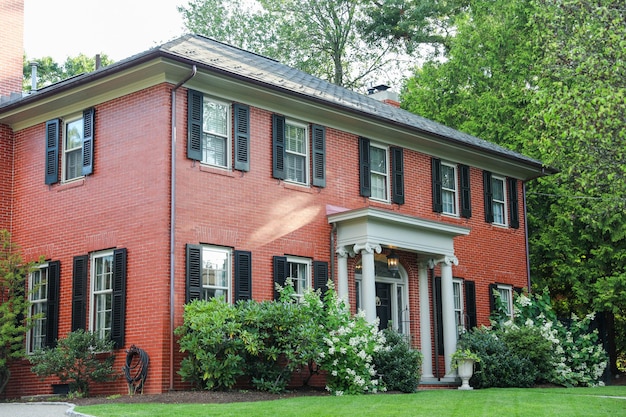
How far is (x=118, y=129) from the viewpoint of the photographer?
18.0 metres

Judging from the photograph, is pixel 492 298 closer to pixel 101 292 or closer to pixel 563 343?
pixel 563 343

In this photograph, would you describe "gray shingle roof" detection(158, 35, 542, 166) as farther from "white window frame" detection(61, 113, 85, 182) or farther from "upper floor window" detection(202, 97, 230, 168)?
"white window frame" detection(61, 113, 85, 182)

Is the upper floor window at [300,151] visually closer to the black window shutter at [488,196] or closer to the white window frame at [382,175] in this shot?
the white window frame at [382,175]

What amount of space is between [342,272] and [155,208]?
16.2ft

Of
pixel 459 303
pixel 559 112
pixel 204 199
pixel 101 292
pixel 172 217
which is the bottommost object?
pixel 459 303

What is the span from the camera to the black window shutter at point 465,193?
24359 mm

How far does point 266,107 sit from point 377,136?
387 centimetres

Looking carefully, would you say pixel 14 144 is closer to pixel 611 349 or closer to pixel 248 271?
pixel 248 271

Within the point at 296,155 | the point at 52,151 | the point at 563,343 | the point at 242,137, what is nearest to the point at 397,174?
the point at 296,155

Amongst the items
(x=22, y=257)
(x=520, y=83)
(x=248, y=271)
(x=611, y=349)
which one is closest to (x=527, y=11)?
(x=520, y=83)

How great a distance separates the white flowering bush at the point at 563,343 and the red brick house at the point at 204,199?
2125 mm

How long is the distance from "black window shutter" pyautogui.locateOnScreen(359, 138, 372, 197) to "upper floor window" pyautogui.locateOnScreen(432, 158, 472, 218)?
9.53 feet

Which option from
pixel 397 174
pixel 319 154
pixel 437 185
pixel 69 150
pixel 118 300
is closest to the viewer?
pixel 118 300

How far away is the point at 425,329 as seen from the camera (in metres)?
21.6
